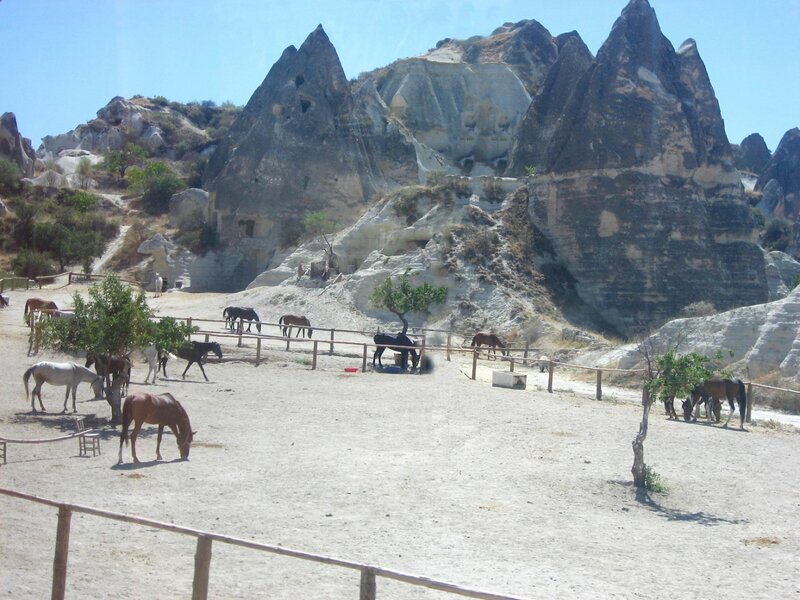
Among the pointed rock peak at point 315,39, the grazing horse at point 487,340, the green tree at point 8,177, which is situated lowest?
the grazing horse at point 487,340

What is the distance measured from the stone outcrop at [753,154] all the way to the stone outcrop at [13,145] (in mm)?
92418

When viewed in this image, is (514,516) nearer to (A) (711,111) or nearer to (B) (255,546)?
(B) (255,546)

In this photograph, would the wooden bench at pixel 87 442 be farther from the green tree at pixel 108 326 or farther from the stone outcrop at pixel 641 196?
the stone outcrop at pixel 641 196

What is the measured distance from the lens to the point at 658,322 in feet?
145

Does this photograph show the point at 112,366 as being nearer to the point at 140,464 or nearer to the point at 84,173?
the point at 140,464

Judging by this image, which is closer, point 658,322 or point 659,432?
point 659,432

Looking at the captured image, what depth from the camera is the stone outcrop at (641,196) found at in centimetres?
4594

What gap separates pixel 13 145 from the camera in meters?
85.3

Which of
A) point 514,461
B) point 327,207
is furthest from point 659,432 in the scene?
point 327,207

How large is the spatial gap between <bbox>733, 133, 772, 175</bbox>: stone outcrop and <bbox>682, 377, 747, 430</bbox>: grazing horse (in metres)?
109

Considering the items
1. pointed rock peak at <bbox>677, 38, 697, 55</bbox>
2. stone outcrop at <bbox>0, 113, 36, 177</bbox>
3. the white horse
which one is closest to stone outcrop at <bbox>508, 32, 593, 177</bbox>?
pointed rock peak at <bbox>677, 38, 697, 55</bbox>

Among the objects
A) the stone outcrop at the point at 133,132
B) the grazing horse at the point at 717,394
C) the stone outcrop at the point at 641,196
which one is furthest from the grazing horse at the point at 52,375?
the stone outcrop at the point at 133,132

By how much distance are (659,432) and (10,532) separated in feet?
49.7

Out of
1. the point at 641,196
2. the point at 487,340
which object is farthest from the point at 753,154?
the point at 487,340
